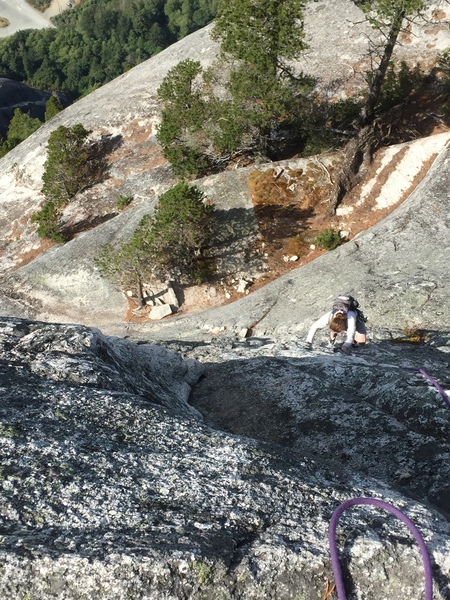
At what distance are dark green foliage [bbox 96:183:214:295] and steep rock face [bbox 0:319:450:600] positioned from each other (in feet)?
60.1

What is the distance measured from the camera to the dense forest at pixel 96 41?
163875 mm

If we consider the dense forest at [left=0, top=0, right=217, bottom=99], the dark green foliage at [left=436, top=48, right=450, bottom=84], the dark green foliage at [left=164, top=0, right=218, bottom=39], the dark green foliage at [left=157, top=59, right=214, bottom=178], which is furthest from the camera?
the dark green foliage at [left=164, top=0, right=218, bottom=39]

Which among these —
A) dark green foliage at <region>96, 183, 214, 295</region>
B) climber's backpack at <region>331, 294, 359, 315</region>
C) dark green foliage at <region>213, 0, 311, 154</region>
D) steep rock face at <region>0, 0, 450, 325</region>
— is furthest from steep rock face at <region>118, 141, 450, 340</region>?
dark green foliage at <region>213, 0, 311, 154</region>

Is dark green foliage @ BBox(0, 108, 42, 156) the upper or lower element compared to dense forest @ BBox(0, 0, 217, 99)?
upper

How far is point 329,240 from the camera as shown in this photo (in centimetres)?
2709

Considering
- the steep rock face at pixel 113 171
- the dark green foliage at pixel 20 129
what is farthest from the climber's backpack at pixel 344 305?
the dark green foliage at pixel 20 129

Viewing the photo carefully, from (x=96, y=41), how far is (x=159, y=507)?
7935 inches

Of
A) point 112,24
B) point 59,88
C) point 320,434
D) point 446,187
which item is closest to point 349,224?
point 446,187

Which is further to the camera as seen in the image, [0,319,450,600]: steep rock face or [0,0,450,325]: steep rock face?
[0,0,450,325]: steep rock face

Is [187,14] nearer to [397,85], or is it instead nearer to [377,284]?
[397,85]

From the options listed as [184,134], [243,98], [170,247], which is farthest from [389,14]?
[184,134]

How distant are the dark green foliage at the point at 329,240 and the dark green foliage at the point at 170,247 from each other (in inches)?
226

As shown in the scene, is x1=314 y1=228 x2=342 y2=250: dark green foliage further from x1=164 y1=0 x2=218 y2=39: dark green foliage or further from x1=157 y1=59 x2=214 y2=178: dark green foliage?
x1=164 y1=0 x2=218 y2=39: dark green foliage

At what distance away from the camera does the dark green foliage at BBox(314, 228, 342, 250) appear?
27.1 m
